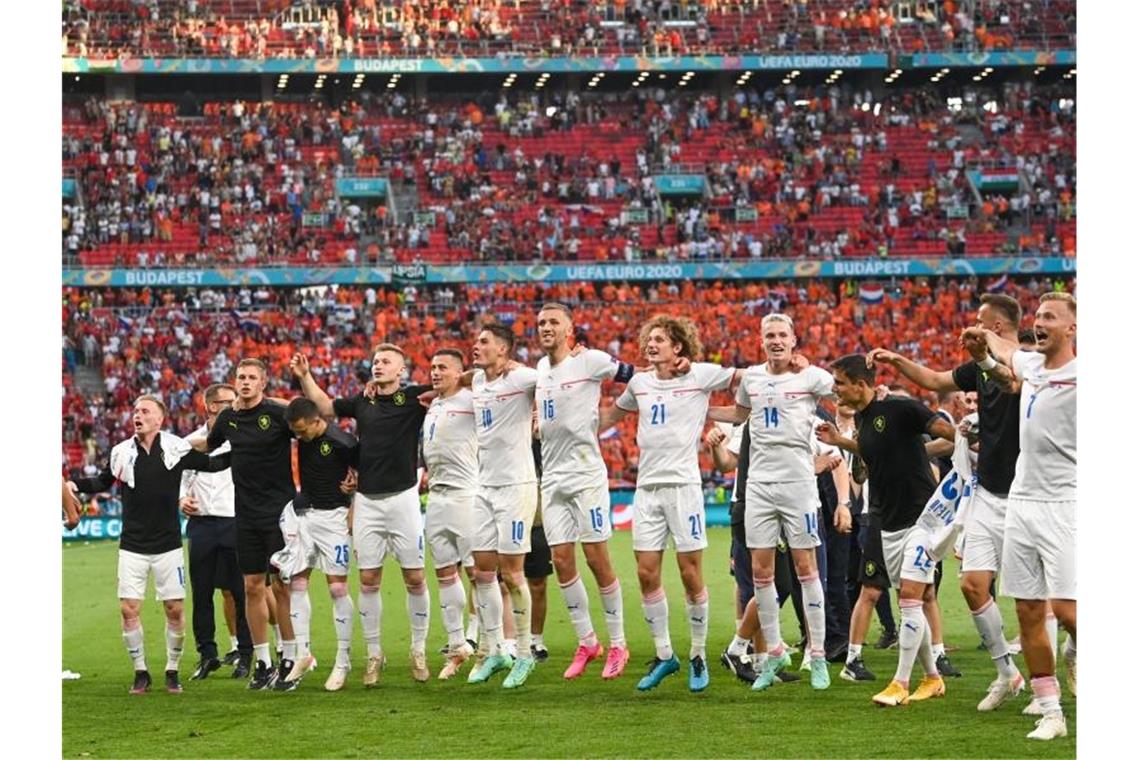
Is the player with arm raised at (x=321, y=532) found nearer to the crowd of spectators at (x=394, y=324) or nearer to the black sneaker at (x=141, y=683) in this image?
the black sneaker at (x=141, y=683)

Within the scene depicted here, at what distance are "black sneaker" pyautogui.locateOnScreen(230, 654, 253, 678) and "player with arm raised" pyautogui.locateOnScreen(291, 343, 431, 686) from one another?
4.65ft

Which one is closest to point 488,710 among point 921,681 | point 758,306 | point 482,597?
point 482,597

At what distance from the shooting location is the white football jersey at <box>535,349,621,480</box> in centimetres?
1197

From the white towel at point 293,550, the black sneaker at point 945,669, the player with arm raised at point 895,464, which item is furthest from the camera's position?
the white towel at point 293,550

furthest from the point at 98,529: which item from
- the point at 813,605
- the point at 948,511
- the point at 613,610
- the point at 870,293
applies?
the point at 948,511

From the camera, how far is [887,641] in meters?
14.3

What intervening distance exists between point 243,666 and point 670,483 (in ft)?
13.3

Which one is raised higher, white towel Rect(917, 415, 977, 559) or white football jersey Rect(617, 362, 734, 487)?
white football jersey Rect(617, 362, 734, 487)

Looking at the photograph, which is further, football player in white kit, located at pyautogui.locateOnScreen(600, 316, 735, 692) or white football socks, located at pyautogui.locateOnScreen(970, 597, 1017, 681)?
football player in white kit, located at pyautogui.locateOnScreen(600, 316, 735, 692)

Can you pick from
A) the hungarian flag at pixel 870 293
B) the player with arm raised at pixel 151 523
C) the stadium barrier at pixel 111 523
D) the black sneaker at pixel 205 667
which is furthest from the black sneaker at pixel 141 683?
the hungarian flag at pixel 870 293

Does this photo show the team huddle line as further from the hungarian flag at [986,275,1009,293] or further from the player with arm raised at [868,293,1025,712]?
the hungarian flag at [986,275,1009,293]

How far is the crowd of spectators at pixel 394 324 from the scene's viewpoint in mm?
41031

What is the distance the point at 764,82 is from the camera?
55.8 metres

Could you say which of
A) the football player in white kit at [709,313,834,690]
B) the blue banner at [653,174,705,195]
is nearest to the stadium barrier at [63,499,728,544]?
the blue banner at [653,174,705,195]
